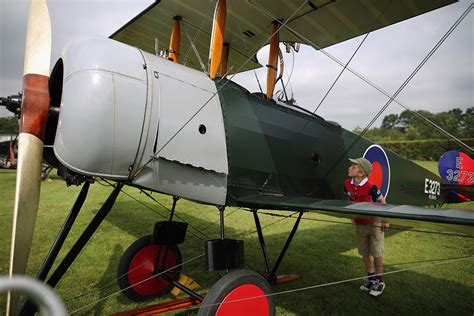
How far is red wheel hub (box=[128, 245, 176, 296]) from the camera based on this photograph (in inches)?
128

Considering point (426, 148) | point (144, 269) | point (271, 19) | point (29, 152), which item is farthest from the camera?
point (426, 148)

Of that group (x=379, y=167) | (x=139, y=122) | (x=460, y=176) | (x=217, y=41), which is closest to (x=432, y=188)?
(x=460, y=176)

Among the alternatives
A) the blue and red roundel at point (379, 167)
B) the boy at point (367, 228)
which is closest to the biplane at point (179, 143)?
A: the boy at point (367, 228)

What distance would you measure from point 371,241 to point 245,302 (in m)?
2.31

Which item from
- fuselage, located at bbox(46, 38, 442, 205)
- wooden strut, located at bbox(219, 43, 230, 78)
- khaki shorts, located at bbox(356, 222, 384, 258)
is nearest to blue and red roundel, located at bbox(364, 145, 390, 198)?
khaki shorts, located at bbox(356, 222, 384, 258)

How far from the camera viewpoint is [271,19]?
13.0ft

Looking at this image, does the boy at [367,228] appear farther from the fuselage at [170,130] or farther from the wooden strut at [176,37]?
the wooden strut at [176,37]

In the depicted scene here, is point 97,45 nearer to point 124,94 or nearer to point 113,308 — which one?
point 124,94

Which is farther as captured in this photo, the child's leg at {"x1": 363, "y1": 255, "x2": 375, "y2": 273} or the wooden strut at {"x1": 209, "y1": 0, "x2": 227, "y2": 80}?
the child's leg at {"x1": 363, "y1": 255, "x2": 375, "y2": 273}

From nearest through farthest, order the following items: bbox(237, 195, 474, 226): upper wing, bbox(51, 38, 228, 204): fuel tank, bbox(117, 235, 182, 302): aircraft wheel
Result: bbox(237, 195, 474, 226): upper wing, bbox(51, 38, 228, 204): fuel tank, bbox(117, 235, 182, 302): aircraft wheel

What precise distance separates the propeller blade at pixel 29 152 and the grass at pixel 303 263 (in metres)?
0.85

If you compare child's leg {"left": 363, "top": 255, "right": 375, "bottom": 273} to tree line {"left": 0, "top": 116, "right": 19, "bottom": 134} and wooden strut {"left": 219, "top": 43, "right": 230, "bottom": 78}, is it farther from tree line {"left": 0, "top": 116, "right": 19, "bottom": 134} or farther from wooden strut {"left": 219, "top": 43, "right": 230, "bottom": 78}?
tree line {"left": 0, "top": 116, "right": 19, "bottom": 134}

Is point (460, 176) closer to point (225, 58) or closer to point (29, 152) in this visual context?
point (225, 58)

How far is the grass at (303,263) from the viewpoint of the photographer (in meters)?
3.24
